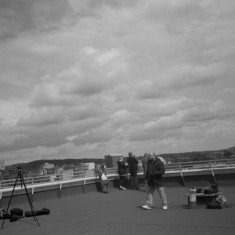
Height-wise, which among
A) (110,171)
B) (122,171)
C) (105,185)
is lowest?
(105,185)

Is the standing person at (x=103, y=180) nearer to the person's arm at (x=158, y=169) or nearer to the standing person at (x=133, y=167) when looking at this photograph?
the standing person at (x=133, y=167)

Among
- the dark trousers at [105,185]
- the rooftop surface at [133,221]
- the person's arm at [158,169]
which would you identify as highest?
the person's arm at [158,169]

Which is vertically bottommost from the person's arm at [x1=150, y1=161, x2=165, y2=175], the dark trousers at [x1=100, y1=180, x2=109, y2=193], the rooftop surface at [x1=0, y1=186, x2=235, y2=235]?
the rooftop surface at [x1=0, y1=186, x2=235, y2=235]

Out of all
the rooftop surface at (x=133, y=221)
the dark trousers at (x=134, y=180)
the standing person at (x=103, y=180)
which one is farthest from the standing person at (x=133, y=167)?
the rooftop surface at (x=133, y=221)

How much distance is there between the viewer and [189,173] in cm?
1928

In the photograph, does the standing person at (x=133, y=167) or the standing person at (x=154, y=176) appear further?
the standing person at (x=133, y=167)

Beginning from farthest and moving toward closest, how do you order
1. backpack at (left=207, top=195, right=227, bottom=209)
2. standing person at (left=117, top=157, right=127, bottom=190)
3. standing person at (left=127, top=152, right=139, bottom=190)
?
standing person at (left=117, top=157, right=127, bottom=190)
standing person at (left=127, top=152, right=139, bottom=190)
backpack at (left=207, top=195, right=227, bottom=209)

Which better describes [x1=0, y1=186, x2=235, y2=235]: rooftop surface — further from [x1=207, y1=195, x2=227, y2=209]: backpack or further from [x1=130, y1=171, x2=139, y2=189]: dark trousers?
[x1=130, y1=171, x2=139, y2=189]: dark trousers

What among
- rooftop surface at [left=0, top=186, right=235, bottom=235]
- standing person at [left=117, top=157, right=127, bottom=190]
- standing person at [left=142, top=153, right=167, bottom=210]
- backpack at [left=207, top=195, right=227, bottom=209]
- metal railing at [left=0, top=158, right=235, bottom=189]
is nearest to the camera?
rooftop surface at [left=0, top=186, right=235, bottom=235]

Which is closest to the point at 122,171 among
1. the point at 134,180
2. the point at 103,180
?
the point at 134,180

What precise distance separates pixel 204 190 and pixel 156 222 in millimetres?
2880

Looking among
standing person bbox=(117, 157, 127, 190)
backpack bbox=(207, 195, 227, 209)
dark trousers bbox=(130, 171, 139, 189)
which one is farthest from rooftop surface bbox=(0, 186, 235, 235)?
standing person bbox=(117, 157, 127, 190)

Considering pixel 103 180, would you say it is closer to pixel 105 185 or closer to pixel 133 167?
pixel 105 185

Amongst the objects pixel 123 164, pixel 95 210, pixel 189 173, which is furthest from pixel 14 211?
pixel 189 173
